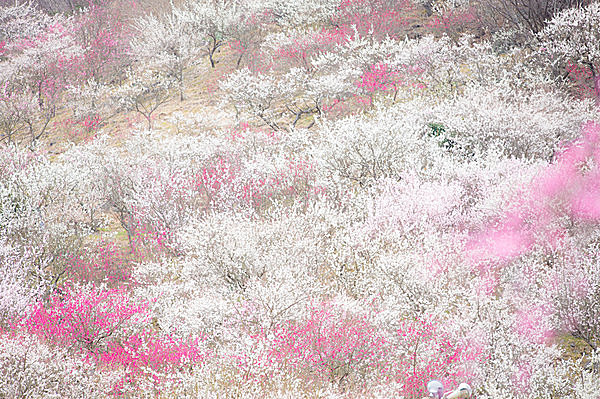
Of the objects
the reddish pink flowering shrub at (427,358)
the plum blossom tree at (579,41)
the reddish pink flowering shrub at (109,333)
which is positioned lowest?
the reddish pink flowering shrub at (427,358)

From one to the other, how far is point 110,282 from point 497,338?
42.5 ft

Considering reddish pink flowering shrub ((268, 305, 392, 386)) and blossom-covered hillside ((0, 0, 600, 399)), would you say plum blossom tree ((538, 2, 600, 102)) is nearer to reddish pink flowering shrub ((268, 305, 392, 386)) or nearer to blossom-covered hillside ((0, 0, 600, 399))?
blossom-covered hillside ((0, 0, 600, 399))

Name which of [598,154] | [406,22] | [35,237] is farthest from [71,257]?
[406,22]

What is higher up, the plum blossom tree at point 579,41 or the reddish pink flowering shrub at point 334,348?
the plum blossom tree at point 579,41

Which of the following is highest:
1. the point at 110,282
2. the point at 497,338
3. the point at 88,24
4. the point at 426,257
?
the point at 88,24

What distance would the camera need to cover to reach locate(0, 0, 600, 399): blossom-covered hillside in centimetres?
903

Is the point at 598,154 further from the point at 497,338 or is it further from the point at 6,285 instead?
the point at 6,285

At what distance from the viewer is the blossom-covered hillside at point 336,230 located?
356 inches

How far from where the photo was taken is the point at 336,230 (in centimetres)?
1338

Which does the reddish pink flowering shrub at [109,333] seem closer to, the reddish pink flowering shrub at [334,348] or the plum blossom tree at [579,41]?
the reddish pink flowering shrub at [334,348]

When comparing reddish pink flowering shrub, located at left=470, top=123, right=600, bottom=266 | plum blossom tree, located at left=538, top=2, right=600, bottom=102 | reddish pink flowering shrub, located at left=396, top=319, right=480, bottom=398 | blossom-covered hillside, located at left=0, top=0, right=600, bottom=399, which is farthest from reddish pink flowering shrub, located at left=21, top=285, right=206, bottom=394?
plum blossom tree, located at left=538, top=2, right=600, bottom=102

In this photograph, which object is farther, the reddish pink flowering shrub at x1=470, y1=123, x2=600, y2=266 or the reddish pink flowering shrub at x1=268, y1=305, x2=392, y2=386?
the reddish pink flowering shrub at x1=470, y1=123, x2=600, y2=266

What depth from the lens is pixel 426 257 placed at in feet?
36.6

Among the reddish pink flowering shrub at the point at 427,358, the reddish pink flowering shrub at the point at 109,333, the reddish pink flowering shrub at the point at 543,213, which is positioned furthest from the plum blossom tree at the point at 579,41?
the reddish pink flowering shrub at the point at 109,333
